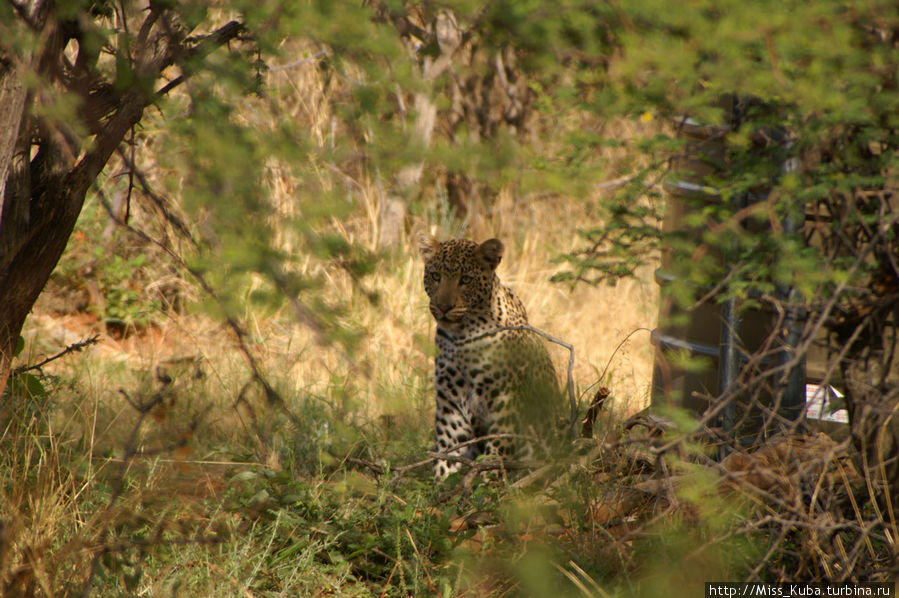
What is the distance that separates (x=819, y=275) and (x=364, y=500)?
2.13m

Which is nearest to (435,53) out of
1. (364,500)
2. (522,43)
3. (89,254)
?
(522,43)

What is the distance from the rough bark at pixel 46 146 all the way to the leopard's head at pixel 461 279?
1.99 m

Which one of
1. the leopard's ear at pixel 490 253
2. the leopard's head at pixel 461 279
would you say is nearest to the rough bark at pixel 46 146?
the leopard's head at pixel 461 279

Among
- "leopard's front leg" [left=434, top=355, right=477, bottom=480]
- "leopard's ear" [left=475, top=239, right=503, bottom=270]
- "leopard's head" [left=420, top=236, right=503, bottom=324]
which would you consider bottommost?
"leopard's front leg" [left=434, top=355, right=477, bottom=480]

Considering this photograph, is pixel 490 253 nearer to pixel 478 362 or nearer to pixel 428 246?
pixel 428 246

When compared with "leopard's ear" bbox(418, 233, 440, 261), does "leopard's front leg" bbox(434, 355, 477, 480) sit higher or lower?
lower

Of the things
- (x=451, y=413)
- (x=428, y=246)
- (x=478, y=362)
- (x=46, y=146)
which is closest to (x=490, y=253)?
(x=428, y=246)

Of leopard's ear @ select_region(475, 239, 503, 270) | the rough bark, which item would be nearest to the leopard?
leopard's ear @ select_region(475, 239, 503, 270)

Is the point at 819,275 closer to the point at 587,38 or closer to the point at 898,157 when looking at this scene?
the point at 898,157

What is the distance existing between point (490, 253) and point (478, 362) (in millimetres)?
610

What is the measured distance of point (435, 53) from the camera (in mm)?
3129

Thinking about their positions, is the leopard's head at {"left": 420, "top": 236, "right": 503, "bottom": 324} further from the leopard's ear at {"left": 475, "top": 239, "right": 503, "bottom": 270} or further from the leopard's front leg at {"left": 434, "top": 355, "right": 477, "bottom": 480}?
the leopard's front leg at {"left": 434, "top": 355, "right": 477, "bottom": 480}

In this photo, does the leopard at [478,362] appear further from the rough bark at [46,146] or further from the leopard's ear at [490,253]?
the rough bark at [46,146]

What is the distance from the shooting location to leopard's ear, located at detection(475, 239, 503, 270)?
5.22m
